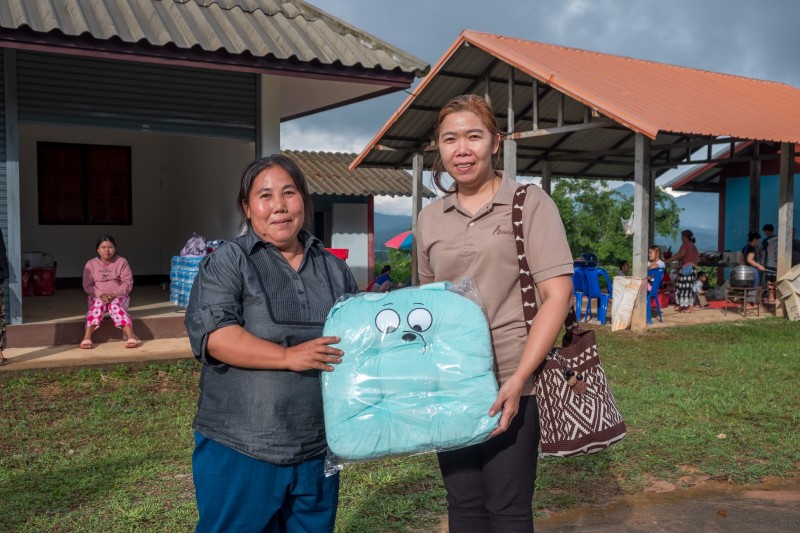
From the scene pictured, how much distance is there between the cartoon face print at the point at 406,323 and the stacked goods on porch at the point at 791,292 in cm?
1226

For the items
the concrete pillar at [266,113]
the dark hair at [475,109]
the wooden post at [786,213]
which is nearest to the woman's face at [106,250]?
the concrete pillar at [266,113]

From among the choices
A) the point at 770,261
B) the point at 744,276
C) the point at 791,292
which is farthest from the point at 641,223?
the point at 770,261

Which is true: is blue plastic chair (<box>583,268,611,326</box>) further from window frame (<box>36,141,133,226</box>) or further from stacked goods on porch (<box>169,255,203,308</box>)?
window frame (<box>36,141,133,226</box>)

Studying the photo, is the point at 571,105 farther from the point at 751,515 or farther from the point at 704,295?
the point at 751,515

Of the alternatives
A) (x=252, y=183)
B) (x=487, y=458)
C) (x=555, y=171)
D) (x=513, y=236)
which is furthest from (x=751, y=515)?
(x=555, y=171)

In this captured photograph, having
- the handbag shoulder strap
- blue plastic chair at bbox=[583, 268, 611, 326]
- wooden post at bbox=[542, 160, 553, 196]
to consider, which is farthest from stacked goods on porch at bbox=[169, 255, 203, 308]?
wooden post at bbox=[542, 160, 553, 196]

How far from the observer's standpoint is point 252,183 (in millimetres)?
2404

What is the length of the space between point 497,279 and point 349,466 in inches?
105

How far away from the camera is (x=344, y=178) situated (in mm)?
20359

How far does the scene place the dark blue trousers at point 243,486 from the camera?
7.52ft

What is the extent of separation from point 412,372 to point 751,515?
2.89 meters

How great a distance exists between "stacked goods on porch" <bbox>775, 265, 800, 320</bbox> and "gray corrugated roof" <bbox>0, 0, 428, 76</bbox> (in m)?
7.74

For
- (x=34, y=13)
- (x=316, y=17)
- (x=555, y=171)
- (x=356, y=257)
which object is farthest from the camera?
(x=356, y=257)

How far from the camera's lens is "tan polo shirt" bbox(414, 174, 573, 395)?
8.00ft
